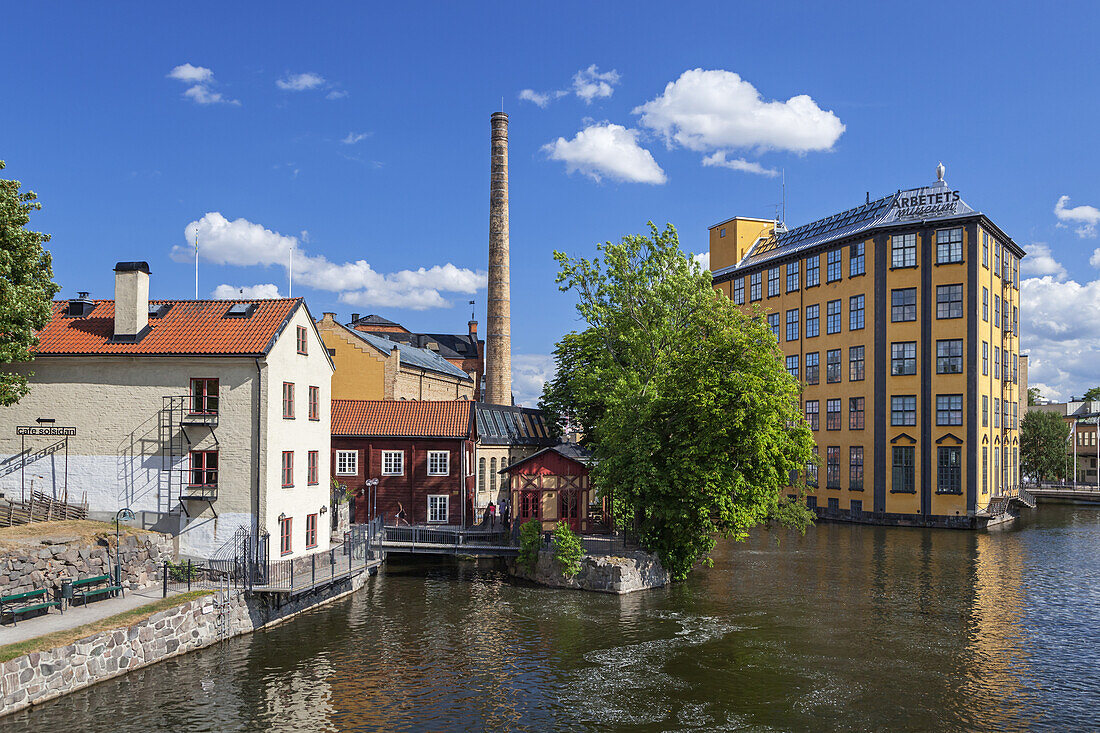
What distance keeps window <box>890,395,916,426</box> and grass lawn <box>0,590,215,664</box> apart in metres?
60.3

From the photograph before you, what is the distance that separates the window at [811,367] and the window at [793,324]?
260 centimetres

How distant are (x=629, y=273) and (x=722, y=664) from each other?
25.5 metres

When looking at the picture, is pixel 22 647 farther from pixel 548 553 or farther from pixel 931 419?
pixel 931 419

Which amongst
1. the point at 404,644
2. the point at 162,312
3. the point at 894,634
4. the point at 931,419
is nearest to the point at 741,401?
the point at 894,634

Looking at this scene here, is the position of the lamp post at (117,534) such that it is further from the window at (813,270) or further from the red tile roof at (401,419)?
the window at (813,270)

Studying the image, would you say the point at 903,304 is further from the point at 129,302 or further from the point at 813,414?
the point at 129,302

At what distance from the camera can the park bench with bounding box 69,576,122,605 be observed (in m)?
28.5

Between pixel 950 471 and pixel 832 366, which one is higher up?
pixel 832 366

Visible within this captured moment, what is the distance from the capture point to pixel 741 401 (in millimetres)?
39375

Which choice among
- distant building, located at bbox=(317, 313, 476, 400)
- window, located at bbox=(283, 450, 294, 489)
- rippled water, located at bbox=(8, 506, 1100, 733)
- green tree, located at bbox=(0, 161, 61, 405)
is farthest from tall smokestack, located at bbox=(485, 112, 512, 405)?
green tree, located at bbox=(0, 161, 61, 405)

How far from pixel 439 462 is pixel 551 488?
9761 millimetres

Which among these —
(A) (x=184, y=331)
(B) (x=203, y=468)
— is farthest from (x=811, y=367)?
(B) (x=203, y=468)

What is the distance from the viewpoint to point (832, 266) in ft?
258

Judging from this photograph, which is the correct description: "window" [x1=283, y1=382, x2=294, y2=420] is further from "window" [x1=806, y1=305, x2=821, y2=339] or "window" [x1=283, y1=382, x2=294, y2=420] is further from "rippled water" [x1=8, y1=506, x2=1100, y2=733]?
"window" [x1=806, y1=305, x2=821, y2=339]
